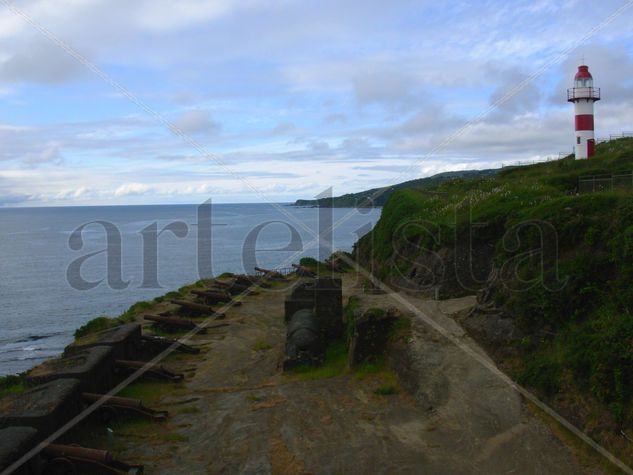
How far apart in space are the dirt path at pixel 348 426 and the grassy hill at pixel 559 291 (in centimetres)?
90

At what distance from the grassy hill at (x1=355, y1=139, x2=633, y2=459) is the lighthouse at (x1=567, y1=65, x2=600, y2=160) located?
14236mm

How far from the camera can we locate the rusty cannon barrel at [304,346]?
17594mm

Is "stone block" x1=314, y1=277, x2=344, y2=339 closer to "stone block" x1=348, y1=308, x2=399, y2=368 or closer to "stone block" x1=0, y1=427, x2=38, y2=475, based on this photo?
"stone block" x1=348, y1=308, x2=399, y2=368

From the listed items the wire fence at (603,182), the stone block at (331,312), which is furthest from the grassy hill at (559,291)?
the stone block at (331,312)

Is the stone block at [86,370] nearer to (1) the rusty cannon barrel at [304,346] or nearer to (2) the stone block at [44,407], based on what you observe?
(2) the stone block at [44,407]

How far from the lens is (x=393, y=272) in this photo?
94.0ft

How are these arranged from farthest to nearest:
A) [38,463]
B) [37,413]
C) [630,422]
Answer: [37,413], [38,463], [630,422]

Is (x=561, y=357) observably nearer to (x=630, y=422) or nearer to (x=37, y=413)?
(x=630, y=422)

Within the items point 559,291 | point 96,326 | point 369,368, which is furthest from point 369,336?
point 96,326

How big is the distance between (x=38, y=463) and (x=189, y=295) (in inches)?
933

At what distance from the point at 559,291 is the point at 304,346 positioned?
7654 millimetres

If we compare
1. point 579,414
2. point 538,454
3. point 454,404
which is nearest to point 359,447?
point 454,404

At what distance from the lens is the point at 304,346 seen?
17.8m

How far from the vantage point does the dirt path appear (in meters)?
11.2
